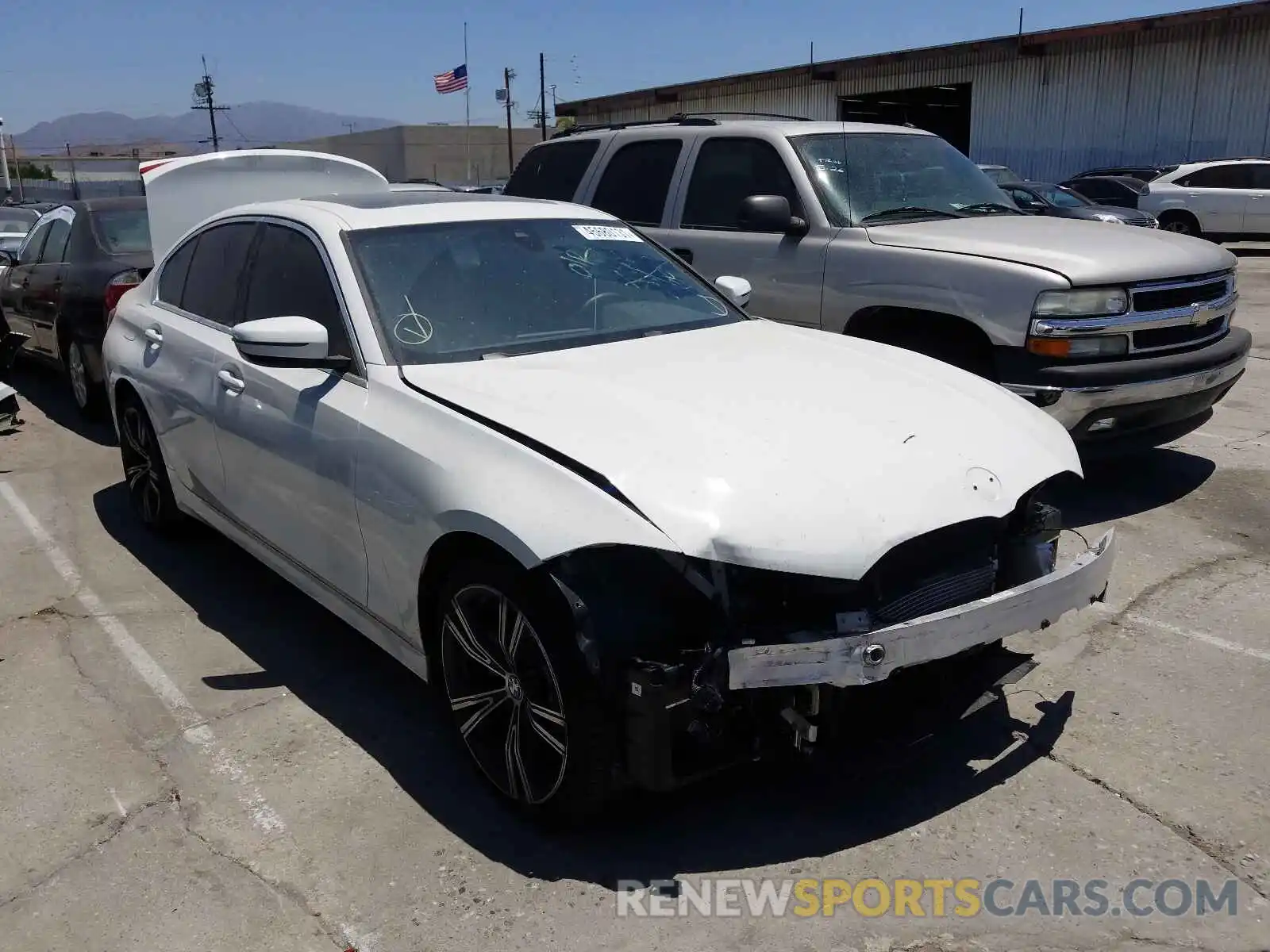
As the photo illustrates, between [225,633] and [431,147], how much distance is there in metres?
73.4

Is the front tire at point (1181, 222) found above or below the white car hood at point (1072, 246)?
below

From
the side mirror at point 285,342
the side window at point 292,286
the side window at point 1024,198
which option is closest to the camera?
the side mirror at point 285,342

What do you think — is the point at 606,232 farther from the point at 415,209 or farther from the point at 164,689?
the point at 164,689

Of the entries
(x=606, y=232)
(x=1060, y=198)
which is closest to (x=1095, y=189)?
(x=1060, y=198)

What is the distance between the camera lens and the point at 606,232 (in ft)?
15.4

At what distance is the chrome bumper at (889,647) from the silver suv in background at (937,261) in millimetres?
2513

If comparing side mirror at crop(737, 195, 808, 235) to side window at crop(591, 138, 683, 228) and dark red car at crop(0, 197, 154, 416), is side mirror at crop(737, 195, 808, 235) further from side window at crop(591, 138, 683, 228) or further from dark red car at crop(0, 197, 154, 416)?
dark red car at crop(0, 197, 154, 416)

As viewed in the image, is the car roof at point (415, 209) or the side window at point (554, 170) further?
the side window at point (554, 170)

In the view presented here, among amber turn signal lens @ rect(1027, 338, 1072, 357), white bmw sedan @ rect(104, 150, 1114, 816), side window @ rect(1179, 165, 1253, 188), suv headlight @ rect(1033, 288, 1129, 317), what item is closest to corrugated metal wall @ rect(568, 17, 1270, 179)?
side window @ rect(1179, 165, 1253, 188)

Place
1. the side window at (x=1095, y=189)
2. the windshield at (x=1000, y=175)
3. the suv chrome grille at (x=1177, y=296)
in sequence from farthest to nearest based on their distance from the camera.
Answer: the side window at (x=1095, y=189) → the windshield at (x=1000, y=175) → the suv chrome grille at (x=1177, y=296)

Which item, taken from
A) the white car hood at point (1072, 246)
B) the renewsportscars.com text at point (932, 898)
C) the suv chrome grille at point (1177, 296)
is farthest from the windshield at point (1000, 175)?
the renewsportscars.com text at point (932, 898)

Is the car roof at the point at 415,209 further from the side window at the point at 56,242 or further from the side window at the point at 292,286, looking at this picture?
the side window at the point at 56,242

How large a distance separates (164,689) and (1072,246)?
4633 mm

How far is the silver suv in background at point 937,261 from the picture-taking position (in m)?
5.25
